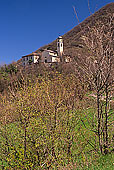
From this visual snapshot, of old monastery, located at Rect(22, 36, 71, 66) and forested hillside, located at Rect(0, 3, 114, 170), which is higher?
old monastery, located at Rect(22, 36, 71, 66)

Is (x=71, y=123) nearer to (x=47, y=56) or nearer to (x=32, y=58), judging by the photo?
(x=47, y=56)

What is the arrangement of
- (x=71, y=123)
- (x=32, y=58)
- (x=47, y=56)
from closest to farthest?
(x=71, y=123)
(x=47, y=56)
(x=32, y=58)

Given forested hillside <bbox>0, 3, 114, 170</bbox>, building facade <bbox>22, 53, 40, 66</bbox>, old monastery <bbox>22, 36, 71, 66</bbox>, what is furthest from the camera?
building facade <bbox>22, 53, 40, 66</bbox>

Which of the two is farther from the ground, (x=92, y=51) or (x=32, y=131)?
(x=92, y=51)

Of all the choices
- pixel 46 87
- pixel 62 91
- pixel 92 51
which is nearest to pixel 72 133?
pixel 62 91

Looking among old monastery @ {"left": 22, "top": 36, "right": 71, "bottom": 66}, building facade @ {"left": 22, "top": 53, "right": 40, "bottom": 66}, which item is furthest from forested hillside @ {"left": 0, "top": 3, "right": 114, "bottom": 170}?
building facade @ {"left": 22, "top": 53, "right": 40, "bottom": 66}

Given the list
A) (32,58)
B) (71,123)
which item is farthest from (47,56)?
(71,123)

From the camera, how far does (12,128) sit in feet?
23.7

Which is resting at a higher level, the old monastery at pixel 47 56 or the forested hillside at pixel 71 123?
the old monastery at pixel 47 56

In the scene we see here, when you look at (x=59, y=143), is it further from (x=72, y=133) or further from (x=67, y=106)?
(x=67, y=106)

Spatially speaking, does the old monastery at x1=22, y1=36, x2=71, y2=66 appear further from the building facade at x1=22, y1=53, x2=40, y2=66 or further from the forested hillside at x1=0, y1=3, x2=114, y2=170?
the forested hillside at x1=0, y1=3, x2=114, y2=170

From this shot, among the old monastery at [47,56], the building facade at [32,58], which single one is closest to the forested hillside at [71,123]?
the old monastery at [47,56]

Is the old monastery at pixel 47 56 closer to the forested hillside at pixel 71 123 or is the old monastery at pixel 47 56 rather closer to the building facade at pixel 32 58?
the building facade at pixel 32 58

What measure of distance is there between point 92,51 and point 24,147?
3713 mm
